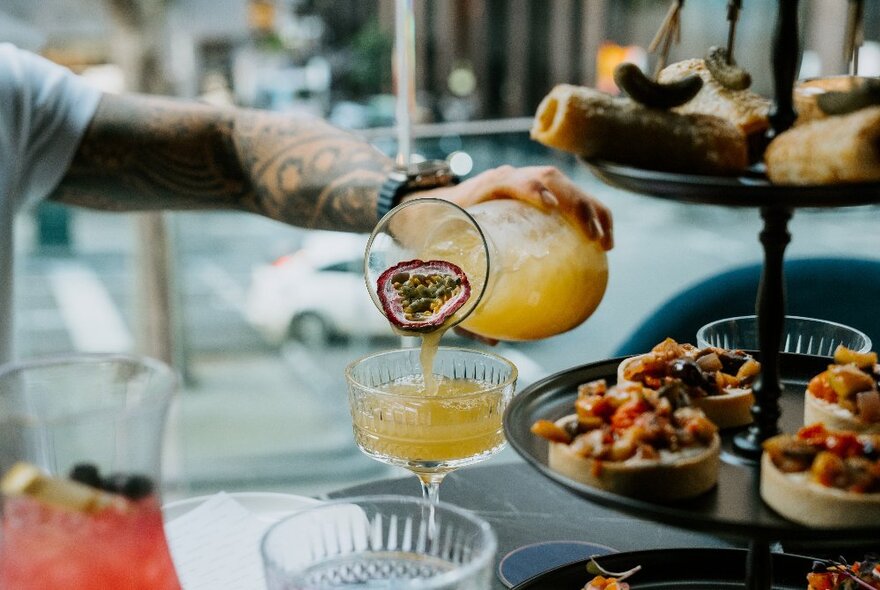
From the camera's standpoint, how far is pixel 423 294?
1158 millimetres

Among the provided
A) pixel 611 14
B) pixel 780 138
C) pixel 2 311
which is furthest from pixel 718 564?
pixel 611 14

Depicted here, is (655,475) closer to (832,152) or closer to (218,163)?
(832,152)

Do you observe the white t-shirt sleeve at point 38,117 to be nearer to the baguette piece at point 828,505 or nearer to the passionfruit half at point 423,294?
the passionfruit half at point 423,294

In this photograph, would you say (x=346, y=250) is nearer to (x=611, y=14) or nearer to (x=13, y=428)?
(x=13, y=428)

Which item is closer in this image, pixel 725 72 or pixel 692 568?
pixel 725 72

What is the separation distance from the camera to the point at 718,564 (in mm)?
1138

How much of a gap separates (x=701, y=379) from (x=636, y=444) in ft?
0.55

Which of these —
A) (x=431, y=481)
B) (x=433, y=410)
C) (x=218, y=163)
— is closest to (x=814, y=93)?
(x=433, y=410)

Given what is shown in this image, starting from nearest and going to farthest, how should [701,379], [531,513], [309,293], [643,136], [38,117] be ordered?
[643,136] → [701,379] → [531,513] → [38,117] → [309,293]

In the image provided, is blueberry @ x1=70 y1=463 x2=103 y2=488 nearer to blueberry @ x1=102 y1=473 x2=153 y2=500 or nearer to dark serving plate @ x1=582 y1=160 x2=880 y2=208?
blueberry @ x1=102 y1=473 x2=153 y2=500

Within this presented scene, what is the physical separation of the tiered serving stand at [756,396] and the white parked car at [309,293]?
16.2 feet

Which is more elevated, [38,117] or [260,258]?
[38,117]

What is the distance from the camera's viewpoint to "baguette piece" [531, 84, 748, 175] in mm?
808

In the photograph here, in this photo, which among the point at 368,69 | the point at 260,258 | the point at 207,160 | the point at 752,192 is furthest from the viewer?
the point at 368,69
